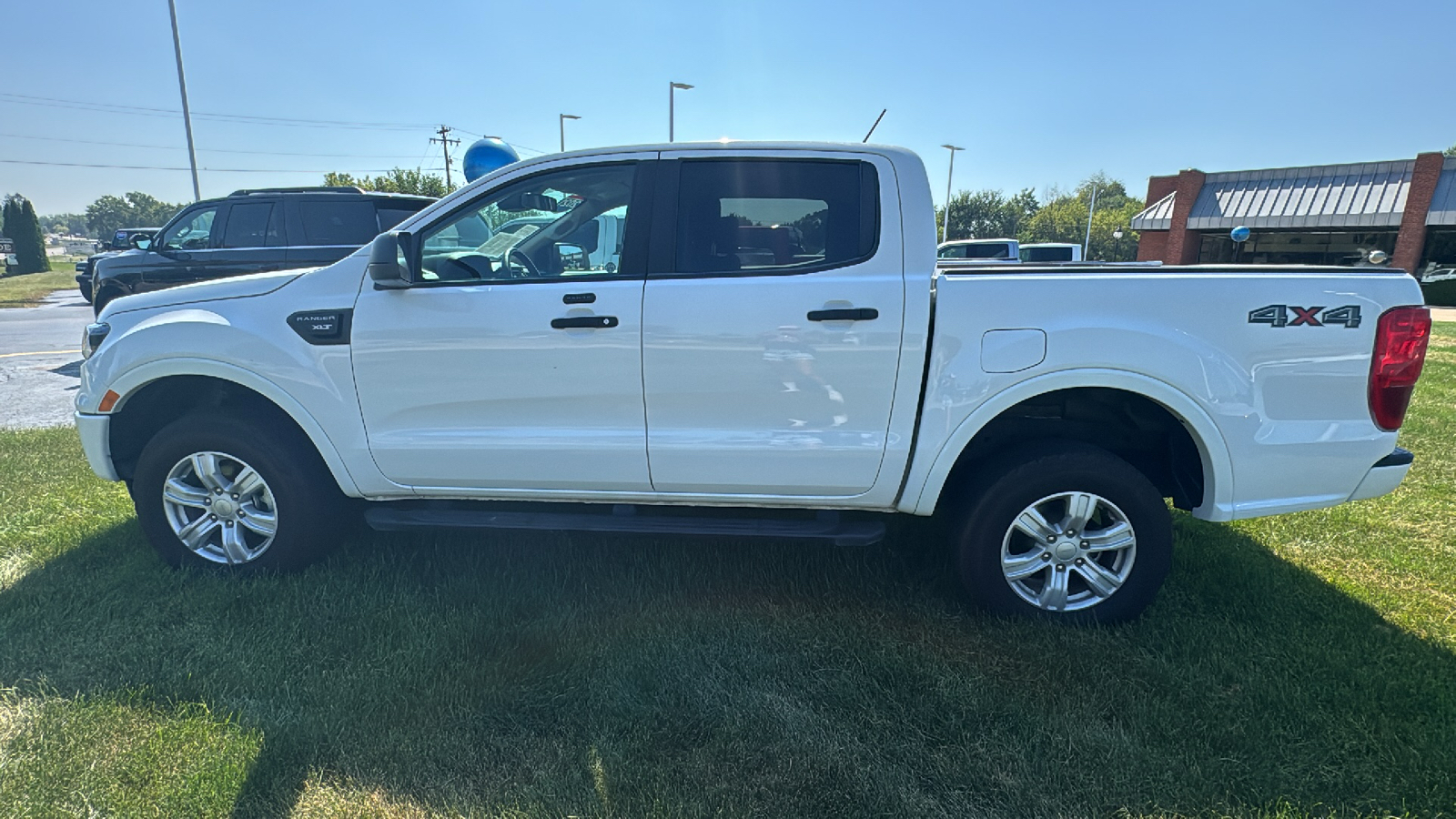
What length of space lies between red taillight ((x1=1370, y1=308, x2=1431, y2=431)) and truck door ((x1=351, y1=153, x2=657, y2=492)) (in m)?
2.70

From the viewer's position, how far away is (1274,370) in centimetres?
279

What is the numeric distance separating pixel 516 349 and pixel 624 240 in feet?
2.03

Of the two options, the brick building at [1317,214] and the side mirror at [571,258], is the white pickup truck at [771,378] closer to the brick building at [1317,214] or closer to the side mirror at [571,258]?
the side mirror at [571,258]

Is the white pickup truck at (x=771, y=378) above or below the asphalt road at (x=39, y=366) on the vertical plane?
above

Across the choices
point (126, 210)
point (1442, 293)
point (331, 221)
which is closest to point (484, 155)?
point (331, 221)

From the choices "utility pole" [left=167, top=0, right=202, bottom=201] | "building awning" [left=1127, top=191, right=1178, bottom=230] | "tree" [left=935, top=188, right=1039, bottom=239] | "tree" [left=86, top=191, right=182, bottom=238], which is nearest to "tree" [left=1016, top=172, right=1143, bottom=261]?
"tree" [left=935, top=188, right=1039, bottom=239]

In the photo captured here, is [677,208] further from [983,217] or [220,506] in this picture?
[983,217]

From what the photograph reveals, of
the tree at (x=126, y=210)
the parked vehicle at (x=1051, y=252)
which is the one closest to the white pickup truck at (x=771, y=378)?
the parked vehicle at (x=1051, y=252)

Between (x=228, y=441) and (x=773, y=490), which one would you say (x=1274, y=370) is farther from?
(x=228, y=441)

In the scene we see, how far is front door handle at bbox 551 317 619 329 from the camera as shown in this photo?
2.96 metres

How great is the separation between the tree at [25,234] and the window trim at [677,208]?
39694mm

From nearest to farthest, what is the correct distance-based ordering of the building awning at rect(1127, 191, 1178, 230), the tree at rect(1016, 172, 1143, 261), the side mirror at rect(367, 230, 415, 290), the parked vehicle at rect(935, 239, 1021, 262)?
the side mirror at rect(367, 230, 415, 290)
the parked vehicle at rect(935, 239, 1021, 262)
the building awning at rect(1127, 191, 1178, 230)
the tree at rect(1016, 172, 1143, 261)

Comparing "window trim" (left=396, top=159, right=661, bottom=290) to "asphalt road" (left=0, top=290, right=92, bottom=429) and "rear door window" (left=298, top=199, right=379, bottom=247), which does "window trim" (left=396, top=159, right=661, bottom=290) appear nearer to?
"asphalt road" (left=0, top=290, right=92, bottom=429)

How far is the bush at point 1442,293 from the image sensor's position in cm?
2516
